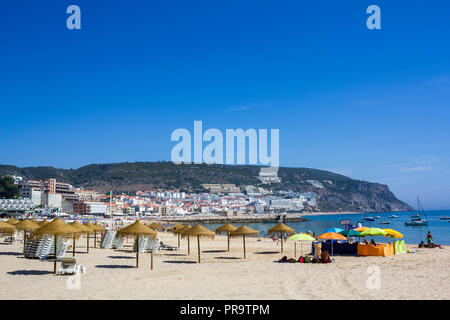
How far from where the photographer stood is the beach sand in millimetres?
8617

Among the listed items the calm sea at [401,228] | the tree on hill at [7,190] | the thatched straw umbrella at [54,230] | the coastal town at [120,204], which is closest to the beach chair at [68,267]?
the thatched straw umbrella at [54,230]

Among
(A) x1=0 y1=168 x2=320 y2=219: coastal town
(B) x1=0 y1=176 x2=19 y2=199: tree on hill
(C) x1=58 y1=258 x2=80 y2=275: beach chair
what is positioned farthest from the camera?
(A) x1=0 y1=168 x2=320 y2=219: coastal town

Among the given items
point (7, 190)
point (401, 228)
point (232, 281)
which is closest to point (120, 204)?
point (7, 190)

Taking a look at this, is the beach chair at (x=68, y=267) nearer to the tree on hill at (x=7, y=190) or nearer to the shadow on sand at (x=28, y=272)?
the shadow on sand at (x=28, y=272)

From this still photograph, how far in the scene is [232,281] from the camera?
34.7 ft

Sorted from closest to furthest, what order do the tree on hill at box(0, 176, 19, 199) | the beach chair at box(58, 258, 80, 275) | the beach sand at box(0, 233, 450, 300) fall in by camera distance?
the beach sand at box(0, 233, 450, 300)
the beach chair at box(58, 258, 80, 275)
the tree on hill at box(0, 176, 19, 199)

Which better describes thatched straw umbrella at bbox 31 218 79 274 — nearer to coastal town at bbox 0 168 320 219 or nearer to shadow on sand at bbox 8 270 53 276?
shadow on sand at bbox 8 270 53 276

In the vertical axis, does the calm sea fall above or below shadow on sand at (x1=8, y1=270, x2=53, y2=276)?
below

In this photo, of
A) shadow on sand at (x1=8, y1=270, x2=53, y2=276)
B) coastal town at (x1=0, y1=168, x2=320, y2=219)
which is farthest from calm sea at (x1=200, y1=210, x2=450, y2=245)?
coastal town at (x1=0, y1=168, x2=320, y2=219)

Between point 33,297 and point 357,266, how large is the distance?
1073 cm

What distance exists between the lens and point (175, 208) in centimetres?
14888

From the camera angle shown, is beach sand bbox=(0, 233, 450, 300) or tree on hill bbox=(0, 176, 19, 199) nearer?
beach sand bbox=(0, 233, 450, 300)
